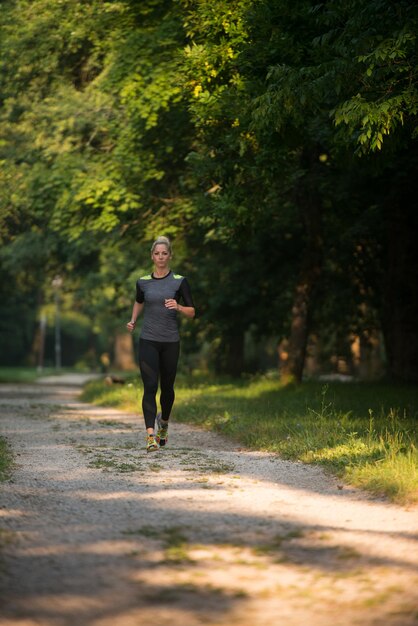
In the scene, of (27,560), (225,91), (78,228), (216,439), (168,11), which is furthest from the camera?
(78,228)

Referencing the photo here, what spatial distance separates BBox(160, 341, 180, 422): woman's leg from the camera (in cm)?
1045

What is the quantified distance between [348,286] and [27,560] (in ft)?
62.2

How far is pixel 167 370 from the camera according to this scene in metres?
10.5

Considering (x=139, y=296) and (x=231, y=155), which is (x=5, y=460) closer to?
(x=139, y=296)

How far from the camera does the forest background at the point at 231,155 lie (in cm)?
1148

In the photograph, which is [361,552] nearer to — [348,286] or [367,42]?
[367,42]

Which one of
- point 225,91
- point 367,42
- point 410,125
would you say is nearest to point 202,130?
point 225,91

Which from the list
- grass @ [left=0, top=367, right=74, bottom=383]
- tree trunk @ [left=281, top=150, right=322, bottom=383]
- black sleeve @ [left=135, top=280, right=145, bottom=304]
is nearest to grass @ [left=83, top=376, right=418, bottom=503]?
tree trunk @ [left=281, top=150, right=322, bottom=383]

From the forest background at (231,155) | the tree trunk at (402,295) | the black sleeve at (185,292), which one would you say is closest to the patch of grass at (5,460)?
the black sleeve at (185,292)

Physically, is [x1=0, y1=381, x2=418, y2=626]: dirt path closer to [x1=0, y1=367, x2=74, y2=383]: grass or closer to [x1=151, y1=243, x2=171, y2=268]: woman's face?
[x1=151, y1=243, x2=171, y2=268]: woman's face

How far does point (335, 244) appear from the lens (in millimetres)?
22406

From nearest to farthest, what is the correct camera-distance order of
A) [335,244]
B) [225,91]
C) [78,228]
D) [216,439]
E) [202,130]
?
[216,439] < [225,91] < [202,130] < [78,228] < [335,244]

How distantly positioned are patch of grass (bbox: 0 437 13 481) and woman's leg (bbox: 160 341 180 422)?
1700 millimetres

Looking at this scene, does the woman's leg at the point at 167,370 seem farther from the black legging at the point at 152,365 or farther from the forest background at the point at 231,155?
the forest background at the point at 231,155
